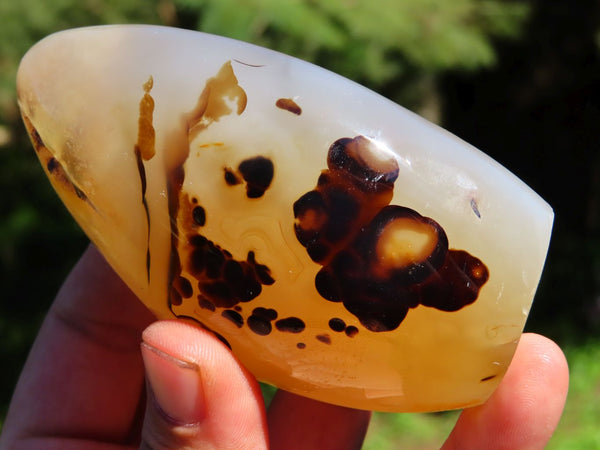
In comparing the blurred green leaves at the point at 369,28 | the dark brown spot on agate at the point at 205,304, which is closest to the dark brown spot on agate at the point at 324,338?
the dark brown spot on agate at the point at 205,304

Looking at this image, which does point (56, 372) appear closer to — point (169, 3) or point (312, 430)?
point (312, 430)

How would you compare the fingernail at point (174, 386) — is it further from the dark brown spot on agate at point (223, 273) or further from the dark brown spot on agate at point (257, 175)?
the dark brown spot on agate at point (257, 175)

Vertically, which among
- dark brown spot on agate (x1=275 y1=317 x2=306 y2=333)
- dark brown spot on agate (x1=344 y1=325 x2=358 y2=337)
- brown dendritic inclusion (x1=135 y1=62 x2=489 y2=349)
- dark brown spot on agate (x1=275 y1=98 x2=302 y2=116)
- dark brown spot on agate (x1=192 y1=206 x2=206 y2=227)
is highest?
dark brown spot on agate (x1=275 y1=98 x2=302 y2=116)

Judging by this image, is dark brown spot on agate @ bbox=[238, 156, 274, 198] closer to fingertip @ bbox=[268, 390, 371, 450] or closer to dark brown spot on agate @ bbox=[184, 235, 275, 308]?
dark brown spot on agate @ bbox=[184, 235, 275, 308]

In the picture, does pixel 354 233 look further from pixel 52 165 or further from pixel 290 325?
pixel 52 165

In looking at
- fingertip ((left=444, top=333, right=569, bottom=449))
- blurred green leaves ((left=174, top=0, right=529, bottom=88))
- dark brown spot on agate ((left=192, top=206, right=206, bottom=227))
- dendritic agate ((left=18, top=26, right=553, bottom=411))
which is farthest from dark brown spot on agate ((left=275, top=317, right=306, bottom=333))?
blurred green leaves ((left=174, top=0, right=529, bottom=88))

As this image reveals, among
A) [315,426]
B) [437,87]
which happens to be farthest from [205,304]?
[437,87]

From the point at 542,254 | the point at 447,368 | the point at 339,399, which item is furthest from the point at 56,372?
the point at 542,254
